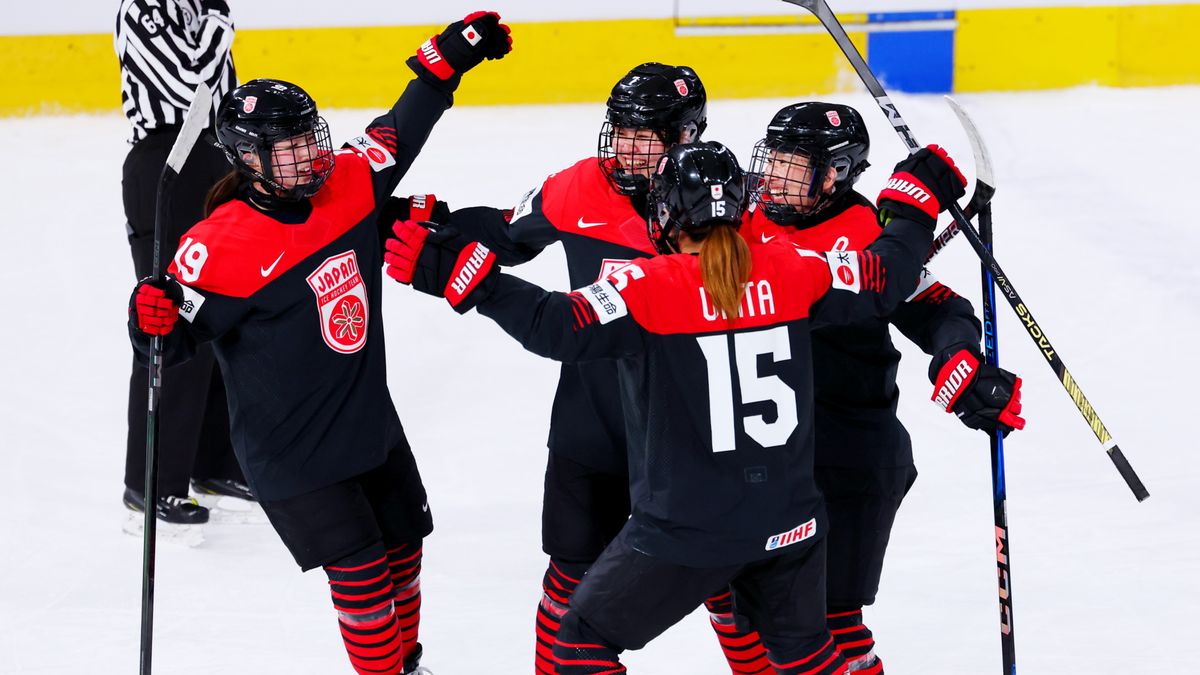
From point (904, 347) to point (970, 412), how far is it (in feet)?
8.15

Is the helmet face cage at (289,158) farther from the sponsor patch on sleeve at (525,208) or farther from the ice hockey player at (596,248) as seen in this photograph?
the sponsor patch on sleeve at (525,208)

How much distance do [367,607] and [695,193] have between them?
1118 mm

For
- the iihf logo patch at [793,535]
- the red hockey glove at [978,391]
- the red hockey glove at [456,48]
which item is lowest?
the iihf logo patch at [793,535]

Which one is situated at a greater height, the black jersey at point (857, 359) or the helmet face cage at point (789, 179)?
the helmet face cage at point (789, 179)

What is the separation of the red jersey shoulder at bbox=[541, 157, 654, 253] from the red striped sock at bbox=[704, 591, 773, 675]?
2.31 ft

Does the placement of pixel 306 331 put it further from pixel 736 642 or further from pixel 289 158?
pixel 736 642

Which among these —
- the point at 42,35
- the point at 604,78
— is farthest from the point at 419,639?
the point at 42,35

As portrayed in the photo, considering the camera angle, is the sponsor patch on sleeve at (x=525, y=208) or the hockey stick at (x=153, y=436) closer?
the hockey stick at (x=153, y=436)

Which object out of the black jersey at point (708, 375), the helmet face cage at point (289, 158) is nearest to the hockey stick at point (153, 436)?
the helmet face cage at point (289, 158)

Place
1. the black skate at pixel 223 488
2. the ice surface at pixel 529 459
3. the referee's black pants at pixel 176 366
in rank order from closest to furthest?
the ice surface at pixel 529 459 → the referee's black pants at pixel 176 366 → the black skate at pixel 223 488

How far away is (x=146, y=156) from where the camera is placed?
4.03 m

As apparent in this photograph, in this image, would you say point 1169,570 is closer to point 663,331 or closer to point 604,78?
point 663,331

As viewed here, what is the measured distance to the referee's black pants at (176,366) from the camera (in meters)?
4.02

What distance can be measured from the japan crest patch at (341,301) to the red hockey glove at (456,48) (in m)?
0.50
